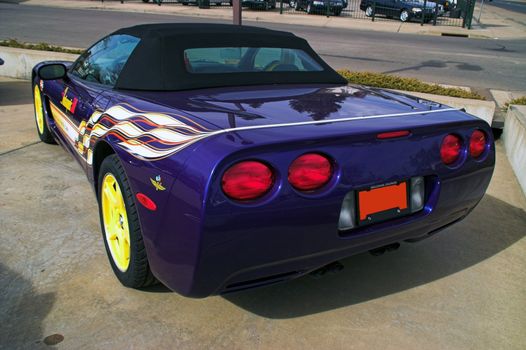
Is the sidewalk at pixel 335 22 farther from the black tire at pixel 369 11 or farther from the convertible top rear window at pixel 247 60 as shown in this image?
the convertible top rear window at pixel 247 60

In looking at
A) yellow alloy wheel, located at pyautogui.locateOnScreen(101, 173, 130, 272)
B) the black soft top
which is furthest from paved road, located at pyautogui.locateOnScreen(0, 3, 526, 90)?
yellow alloy wheel, located at pyautogui.locateOnScreen(101, 173, 130, 272)

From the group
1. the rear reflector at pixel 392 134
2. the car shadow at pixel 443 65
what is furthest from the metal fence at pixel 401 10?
the rear reflector at pixel 392 134

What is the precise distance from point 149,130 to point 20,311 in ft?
3.72

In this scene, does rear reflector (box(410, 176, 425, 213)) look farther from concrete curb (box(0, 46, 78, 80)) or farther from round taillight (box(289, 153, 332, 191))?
concrete curb (box(0, 46, 78, 80))

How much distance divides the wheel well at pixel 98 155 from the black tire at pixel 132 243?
0.09 metres

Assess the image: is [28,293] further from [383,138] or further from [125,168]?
[383,138]

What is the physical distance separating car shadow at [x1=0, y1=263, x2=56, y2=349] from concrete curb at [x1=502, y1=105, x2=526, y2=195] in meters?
3.95

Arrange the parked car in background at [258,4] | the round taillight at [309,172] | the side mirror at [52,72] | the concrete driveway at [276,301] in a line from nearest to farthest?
the round taillight at [309,172] → the concrete driveway at [276,301] → the side mirror at [52,72] → the parked car in background at [258,4]

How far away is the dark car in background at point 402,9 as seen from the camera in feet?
76.1

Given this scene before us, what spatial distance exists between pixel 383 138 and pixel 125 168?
1220mm

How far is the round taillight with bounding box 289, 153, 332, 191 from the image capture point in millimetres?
1975

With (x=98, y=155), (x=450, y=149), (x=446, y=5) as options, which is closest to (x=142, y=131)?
Answer: (x=98, y=155)

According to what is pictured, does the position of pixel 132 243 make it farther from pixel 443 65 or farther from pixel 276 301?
Result: pixel 443 65

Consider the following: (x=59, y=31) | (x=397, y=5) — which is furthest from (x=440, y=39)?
(x=59, y=31)
